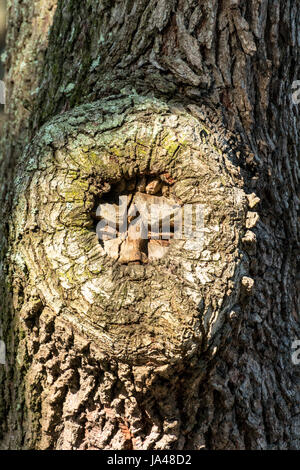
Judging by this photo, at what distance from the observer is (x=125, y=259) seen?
1.72 m

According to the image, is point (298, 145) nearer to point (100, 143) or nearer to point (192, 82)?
point (192, 82)

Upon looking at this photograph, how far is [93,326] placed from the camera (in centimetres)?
163

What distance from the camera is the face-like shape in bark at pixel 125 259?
1.61 m

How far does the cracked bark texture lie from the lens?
1644 mm

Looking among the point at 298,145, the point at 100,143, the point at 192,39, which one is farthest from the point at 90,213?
the point at 298,145

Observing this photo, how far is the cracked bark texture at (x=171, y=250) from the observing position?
1.64 meters

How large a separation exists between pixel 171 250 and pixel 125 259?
0.53 feet

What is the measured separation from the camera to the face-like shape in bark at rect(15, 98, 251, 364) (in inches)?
63.5

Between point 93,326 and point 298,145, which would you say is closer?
point 93,326

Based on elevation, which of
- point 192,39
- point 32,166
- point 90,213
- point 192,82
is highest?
point 192,39

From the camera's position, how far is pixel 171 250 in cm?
168

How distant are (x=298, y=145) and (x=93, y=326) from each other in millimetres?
1199
